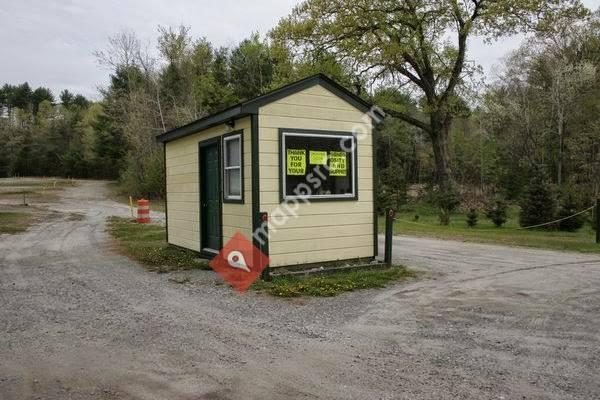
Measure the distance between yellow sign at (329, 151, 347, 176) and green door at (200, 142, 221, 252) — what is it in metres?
1.95

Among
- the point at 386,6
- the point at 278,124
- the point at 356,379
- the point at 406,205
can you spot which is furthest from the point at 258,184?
the point at 406,205

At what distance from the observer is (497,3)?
2120 cm

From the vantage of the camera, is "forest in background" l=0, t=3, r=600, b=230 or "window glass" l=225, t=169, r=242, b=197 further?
"forest in background" l=0, t=3, r=600, b=230

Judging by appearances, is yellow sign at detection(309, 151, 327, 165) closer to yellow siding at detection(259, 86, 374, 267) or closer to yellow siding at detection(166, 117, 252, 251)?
yellow siding at detection(259, 86, 374, 267)

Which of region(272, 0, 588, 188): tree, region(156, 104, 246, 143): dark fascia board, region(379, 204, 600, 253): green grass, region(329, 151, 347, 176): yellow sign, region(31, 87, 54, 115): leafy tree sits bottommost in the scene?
region(379, 204, 600, 253): green grass

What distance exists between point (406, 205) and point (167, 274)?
69.0 ft

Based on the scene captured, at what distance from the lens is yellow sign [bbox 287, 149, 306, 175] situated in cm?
760

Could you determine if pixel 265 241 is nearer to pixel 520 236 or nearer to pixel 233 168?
pixel 233 168

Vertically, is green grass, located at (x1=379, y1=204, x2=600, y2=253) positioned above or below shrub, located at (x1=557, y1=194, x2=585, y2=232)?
below

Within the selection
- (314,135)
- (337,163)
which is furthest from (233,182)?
(337,163)

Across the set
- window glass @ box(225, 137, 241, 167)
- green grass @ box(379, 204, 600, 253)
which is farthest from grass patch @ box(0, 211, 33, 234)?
green grass @ box(379, 204, 600, 253)

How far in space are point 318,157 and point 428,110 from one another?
17.3 meters

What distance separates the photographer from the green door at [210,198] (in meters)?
8.73

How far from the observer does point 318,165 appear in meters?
7.82
